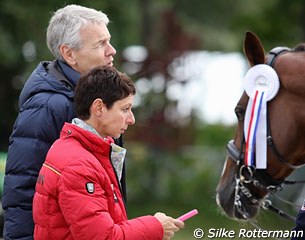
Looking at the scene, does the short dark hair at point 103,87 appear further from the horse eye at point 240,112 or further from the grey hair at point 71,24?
the horse eye at point 240,112

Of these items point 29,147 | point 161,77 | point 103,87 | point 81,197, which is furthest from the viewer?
point 161,77

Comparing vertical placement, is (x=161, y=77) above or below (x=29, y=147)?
below

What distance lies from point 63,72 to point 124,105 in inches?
20.7

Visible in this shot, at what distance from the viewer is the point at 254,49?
4.41 meters

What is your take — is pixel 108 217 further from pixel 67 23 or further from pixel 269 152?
pixel 269 152

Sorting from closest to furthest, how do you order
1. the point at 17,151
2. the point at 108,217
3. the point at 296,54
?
the point at 108,217, the point at 17,151, the point at 296,54

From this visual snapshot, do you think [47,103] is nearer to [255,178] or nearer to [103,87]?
[103,87]

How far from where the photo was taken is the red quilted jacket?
2.83m

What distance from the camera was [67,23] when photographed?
3402mm

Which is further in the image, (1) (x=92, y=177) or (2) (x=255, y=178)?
(2) (x=255, y=178)

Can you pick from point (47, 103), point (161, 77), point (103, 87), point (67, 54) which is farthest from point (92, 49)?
point (161, 77)

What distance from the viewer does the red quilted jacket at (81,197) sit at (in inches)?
111

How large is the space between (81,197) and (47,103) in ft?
2.03

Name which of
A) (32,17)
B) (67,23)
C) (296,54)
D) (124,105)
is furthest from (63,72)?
(32,17)
